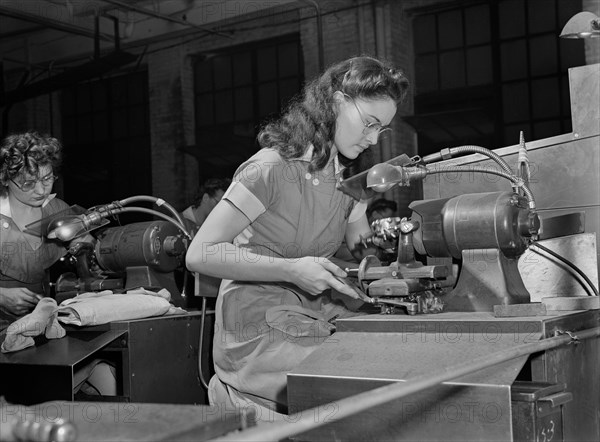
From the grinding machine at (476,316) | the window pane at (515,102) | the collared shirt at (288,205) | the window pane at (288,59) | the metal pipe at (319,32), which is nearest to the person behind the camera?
the grinding machine at (476,316)

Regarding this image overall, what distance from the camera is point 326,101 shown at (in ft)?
5.96

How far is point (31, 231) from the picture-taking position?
2.67 m

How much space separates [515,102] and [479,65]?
1.33 ft

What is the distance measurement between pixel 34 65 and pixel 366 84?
Answer: 5.60m

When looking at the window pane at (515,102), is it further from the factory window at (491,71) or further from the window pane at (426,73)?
the window pane at (426,73)

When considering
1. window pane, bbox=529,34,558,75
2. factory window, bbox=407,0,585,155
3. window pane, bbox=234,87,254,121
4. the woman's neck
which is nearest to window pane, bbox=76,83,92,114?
window pane, bbox=234,87,254,121

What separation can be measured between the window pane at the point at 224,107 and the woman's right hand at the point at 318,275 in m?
4.77

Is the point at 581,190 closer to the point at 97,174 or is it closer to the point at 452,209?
the point at 452,209

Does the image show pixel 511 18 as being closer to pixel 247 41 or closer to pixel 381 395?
pixel 247 41

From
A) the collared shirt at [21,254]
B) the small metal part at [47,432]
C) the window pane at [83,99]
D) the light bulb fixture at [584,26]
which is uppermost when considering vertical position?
the window pane at [83,99]

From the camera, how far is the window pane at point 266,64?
5.88 meters

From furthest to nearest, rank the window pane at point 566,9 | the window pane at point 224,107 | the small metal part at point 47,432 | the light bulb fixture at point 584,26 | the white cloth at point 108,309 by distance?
1. the window pane at point 224,107
2. the window pane at point 566,9
3. the light bulb fixture at point 584,26
4. the white cloth at point 108,309
5. the small metal part at point 47,432

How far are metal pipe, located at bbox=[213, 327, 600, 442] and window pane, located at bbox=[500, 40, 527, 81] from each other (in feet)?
13.2

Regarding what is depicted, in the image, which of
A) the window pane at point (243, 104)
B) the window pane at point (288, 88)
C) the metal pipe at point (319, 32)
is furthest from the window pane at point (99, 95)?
the metal pipe at point (319, 32)
